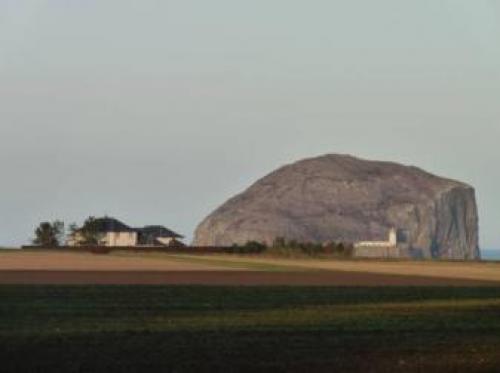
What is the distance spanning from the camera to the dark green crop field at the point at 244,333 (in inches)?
816

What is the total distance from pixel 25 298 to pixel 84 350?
2166cm

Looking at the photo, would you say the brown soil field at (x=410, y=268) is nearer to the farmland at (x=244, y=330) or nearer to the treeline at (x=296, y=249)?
the treeline at (x=296, y=249)

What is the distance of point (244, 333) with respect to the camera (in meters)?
27.0

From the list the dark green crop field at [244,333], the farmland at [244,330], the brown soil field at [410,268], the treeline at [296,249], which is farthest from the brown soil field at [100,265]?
the treeline at [296,249]

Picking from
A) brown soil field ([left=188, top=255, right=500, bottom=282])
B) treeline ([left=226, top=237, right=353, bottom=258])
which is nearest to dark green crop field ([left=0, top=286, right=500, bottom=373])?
brown soil field ([left=188, top=255, right=500, bottom=282])

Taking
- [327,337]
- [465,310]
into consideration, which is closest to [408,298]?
[465,310]

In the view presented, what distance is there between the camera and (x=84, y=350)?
2267 cm

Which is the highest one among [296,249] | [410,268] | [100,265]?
[296,249]

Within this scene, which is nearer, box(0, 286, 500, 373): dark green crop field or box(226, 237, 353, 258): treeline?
box(0, 286, 500, 373): dark green crop field

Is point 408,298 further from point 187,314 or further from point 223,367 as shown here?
point 223,367

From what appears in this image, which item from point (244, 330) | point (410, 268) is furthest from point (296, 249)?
point (244, 330)

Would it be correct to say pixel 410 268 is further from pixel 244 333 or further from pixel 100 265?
pixel 244 333

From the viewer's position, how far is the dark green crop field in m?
20.7

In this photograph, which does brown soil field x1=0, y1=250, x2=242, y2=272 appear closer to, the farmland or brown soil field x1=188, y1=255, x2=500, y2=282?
brown soil field x1=188, y1=255, x2=500, y2=282
